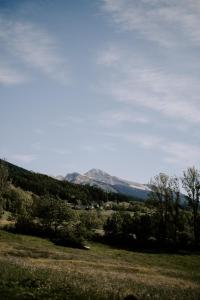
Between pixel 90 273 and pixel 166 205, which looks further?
pixel 166 205

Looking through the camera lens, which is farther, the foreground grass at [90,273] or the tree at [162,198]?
the tree at [162,198]

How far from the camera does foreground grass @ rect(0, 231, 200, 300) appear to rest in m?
24.7

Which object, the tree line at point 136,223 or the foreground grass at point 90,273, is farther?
the tree line at point 136,223

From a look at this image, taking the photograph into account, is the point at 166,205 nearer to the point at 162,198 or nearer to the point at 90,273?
the point at 162,198

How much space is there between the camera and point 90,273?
39750mm

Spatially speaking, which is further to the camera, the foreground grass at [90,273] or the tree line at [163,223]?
the tree line at [163,223]

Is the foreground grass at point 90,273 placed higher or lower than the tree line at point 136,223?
lower

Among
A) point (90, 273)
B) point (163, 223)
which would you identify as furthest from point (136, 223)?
point (90, 273)

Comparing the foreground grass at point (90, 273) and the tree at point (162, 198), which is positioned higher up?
the tree at point (162, 198)

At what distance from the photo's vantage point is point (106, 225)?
302 feet

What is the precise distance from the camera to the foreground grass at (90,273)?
81.0 ft

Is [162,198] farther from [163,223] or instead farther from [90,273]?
[90,273]

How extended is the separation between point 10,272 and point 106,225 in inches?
2506

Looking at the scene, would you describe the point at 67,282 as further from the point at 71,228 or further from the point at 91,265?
the point at 71,228
